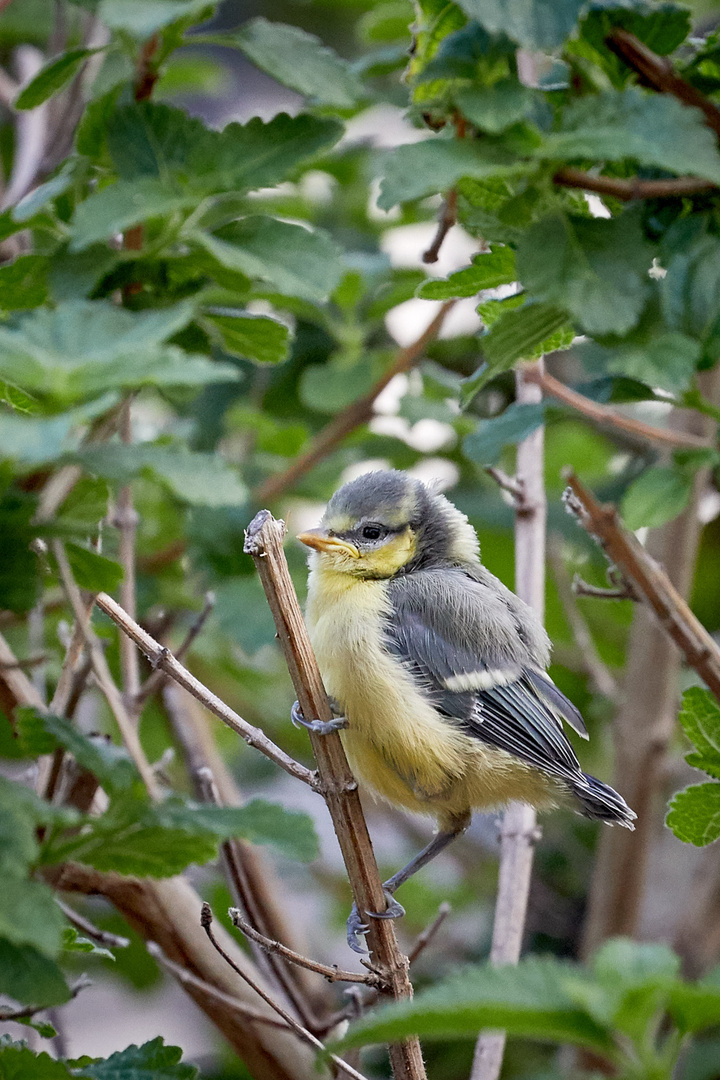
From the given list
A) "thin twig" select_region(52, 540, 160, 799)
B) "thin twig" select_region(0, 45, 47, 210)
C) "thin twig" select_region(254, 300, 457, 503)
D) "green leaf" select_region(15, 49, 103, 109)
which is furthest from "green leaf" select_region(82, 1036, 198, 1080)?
"thin twig" select_region(0, 45, 47, 210)

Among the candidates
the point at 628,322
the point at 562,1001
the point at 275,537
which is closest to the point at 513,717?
the point at 275,537

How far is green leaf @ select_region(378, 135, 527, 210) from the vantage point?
693mm

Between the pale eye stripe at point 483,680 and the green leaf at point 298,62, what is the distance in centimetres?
64

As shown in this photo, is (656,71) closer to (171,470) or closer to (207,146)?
(207,146)

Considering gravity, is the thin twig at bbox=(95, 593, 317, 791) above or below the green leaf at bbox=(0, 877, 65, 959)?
below

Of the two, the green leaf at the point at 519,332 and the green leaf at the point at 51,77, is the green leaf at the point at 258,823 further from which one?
the green leaf at the point at 51,77

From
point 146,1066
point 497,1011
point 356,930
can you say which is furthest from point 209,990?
point 497,1011

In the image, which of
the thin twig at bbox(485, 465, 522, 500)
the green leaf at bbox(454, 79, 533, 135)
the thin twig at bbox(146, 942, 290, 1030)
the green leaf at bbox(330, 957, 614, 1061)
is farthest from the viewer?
the thin twig at bbox(485, 465, 522, 500)

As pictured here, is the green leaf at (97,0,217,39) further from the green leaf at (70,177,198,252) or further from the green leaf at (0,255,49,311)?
the green leaf at (0,255,49,311)

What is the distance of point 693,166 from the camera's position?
2.27ft

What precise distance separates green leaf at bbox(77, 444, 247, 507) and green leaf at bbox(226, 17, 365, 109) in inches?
16.1

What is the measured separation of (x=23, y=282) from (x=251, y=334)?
196 millimetres

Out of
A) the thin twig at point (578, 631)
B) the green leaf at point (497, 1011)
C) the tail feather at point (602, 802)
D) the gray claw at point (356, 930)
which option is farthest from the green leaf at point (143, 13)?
the thin twig at point (578, 631)

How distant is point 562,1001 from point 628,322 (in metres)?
0.44
